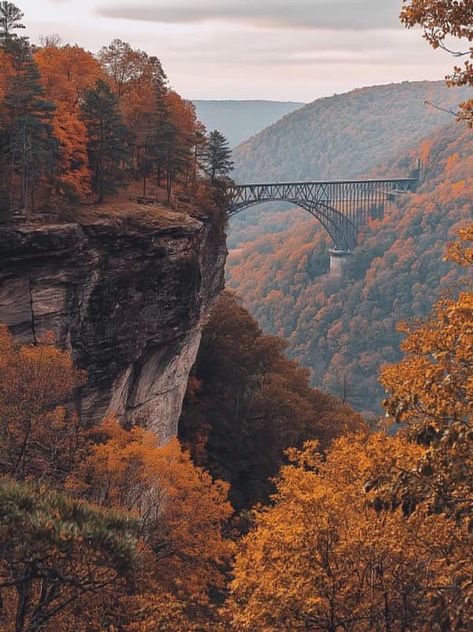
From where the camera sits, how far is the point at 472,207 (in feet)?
501

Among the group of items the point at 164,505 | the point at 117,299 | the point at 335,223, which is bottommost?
the point at 164,505

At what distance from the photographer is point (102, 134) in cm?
2988

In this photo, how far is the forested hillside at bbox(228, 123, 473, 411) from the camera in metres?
131

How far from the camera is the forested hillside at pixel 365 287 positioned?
131 m

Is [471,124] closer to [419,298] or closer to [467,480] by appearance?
[467,480]

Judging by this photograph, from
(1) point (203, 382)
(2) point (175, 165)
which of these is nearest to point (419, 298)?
(1) point (203, 382)

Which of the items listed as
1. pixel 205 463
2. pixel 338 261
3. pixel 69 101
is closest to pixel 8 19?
pixel 69 101

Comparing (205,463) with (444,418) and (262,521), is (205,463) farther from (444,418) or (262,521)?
(444,418)

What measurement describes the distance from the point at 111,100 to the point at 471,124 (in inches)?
943

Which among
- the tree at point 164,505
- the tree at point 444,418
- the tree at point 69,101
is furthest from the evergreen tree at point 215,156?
the tree at point 444,418

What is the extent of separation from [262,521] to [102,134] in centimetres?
1906

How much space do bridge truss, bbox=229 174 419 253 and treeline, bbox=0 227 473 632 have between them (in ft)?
149

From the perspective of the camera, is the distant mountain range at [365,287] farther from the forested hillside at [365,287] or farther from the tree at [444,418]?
the tree at [444,418]

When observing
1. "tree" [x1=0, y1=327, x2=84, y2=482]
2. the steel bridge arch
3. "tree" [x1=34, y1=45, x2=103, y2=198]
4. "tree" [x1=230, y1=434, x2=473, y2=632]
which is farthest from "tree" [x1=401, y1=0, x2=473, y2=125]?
the steel bridge arch
